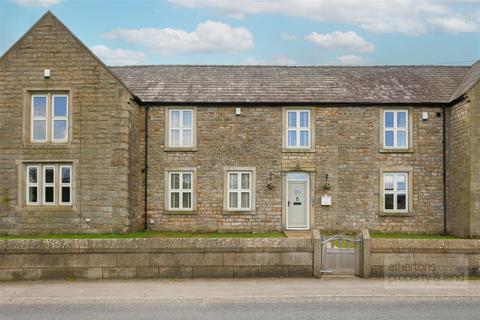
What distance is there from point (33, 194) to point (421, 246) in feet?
47.3

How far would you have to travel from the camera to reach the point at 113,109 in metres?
19.4

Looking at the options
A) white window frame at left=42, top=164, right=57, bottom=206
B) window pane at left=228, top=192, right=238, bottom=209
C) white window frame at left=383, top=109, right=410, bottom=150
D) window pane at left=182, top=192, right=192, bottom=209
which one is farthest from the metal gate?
white window frame at left=42, top=164, right=57, bottom=206

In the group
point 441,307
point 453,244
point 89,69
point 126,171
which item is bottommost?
point 441,307

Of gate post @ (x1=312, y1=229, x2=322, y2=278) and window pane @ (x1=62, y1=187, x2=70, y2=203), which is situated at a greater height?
window pane @ (x1=62, y1=187, x2=70, y2=203)

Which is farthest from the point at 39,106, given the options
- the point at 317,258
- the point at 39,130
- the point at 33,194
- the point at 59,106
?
the point at 317,258

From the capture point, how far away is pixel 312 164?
71.6 feet

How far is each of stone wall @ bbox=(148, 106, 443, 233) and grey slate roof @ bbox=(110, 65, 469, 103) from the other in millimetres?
602

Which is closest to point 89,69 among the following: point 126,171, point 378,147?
point 126,171

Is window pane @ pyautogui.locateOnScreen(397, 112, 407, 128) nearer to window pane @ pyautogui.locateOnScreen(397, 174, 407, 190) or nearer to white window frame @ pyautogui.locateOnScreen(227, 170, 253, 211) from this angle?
window pane @ pyautogui.locateOnScreen(397, 174, 407, 190)

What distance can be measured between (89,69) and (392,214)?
13651mm

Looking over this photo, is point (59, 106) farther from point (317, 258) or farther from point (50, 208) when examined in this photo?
point (317, 258)

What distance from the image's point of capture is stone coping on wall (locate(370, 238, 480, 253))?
1153 cm

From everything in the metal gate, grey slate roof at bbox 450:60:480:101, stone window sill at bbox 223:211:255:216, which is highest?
grey slate roof at bbox 450:60:480:101

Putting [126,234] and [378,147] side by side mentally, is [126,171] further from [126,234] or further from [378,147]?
[378,147]
